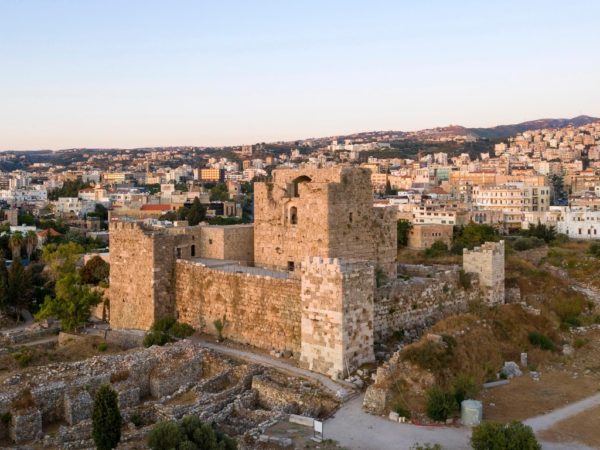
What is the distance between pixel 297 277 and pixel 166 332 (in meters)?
4.54

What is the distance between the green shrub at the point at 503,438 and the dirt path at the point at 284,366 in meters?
3.69

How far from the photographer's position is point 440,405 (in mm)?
13688

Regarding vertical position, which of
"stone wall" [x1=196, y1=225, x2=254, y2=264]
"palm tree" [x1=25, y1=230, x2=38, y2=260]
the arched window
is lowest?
"palm tree" [x1=25, y1=230, x2=38, y2=260]

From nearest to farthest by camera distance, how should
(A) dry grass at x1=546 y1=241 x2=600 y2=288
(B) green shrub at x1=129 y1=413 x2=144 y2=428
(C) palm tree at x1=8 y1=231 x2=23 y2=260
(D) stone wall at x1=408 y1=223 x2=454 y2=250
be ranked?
(B) green shrub at x1=129 y1=413 x2=144 y2=428, (A) dry grass at x1=546 y1=241 x2=600 y2=288, (C) palm tree at x1=8 y1=231 x2=23 y2=260, (D) stone wall at x1=408 y1=223 x2=454 y2=250

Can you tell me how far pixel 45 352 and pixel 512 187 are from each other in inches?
2584

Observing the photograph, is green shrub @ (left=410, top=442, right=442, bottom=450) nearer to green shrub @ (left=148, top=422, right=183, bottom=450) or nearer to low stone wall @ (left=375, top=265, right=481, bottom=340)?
green shrub @ (left=148, top=422, right=183, bottom=450)

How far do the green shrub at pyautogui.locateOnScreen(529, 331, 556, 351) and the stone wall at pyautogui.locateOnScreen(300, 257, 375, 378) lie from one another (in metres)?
4.84

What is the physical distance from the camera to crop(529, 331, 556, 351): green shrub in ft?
59.8

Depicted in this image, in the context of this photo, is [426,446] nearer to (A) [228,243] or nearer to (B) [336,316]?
(B) [336,316]

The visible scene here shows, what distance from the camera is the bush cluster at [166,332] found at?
62.7 feet

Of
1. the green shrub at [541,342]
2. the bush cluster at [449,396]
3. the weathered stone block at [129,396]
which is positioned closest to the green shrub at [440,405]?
the bush cluster at [449,396]

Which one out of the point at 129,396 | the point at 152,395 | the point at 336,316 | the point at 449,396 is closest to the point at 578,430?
the point at 449,396

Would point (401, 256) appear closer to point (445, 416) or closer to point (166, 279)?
point (166, 279)

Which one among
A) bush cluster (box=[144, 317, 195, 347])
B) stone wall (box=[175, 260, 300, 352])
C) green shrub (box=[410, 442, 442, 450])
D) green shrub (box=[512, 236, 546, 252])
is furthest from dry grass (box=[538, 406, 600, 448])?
green shrub (box=[512, 236, 546, 252])
